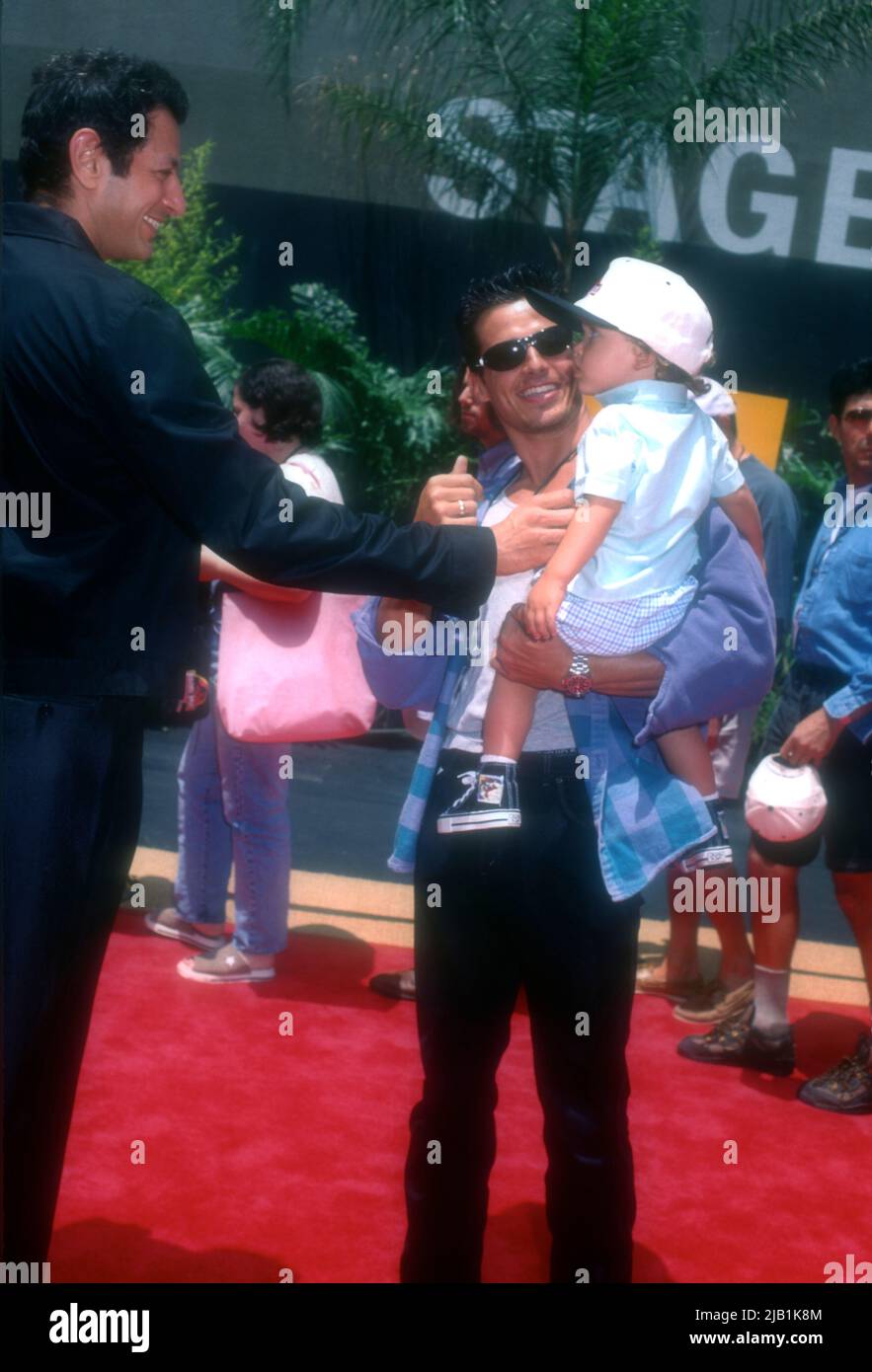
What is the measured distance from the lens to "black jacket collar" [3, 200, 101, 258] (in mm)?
2258

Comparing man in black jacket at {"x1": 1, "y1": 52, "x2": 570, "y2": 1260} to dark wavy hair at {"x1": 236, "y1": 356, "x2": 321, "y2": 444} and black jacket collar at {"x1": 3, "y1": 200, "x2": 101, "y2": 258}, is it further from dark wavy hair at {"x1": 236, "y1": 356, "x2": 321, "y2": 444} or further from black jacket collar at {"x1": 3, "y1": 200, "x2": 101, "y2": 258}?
dark wavy hair at {"x1": 236, "y1": 356, "x2": 321, "y2": 444}

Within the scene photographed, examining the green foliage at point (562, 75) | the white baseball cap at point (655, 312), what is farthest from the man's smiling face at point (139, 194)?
the green foliage at point (562, 75)

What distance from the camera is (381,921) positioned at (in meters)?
5.69

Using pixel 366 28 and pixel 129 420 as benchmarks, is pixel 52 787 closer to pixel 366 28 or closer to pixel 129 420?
pixel 129 420

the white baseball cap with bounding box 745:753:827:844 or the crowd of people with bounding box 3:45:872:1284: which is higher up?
the crowd of people with bounding box 3:45:872:1284

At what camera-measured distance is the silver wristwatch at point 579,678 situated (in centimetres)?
254

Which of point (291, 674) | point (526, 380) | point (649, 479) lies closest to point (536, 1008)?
point (649, 479)

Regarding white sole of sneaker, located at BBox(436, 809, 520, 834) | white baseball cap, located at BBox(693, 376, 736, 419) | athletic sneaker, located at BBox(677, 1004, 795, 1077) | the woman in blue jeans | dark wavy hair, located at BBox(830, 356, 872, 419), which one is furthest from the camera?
the woman in blue jeans

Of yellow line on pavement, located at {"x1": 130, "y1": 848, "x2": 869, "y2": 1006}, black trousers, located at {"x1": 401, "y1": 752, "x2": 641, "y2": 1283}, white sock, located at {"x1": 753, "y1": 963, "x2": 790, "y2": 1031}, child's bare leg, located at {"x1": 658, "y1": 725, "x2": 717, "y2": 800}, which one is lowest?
yellow line on pavement, located at {"x1": 130, "y1": 848, "x2": 869, "y2": 1006}

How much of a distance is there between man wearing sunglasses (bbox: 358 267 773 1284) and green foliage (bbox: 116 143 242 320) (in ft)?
36.1

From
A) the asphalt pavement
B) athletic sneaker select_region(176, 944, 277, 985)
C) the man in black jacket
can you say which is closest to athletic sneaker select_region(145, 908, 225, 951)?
athletic sneaker select_region(176, 944, 277, 985)

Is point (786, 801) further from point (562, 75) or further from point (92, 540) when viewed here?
point (562, 75)

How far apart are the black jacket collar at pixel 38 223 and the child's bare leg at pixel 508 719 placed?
102 cm

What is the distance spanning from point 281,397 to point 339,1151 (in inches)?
91.5
